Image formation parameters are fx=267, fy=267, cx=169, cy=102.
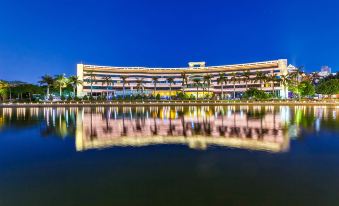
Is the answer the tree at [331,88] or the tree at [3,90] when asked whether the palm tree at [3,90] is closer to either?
the tree at [3,90]

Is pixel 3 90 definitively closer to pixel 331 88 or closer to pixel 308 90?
pixel 308 90

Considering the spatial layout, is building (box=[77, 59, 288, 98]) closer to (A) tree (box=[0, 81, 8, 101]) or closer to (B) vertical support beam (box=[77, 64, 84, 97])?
(B) vertical support beam (box=[77, 64, 84, 97])

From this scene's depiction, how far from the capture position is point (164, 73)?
509 ft

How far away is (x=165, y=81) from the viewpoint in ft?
503

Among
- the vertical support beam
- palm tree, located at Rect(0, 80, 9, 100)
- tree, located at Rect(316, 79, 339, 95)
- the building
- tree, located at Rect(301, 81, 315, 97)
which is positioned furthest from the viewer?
the vertical support beam

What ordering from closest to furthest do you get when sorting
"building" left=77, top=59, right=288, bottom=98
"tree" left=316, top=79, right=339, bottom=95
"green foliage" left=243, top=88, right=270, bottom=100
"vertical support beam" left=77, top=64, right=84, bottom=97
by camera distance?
"green foliage" left=243, top=88, right=270, bottom=100 < "tree" left=316, top=79, right=339, bottom=95 < "building" left=77, top=59, right=288, bottom=98 < "vertical support beam" left=77, top=64, right=84, bottom=97

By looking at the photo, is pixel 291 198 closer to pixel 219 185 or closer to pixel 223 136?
pixel 219 185

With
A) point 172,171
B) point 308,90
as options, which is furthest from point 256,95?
point 172,171

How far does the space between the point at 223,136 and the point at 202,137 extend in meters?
1.61

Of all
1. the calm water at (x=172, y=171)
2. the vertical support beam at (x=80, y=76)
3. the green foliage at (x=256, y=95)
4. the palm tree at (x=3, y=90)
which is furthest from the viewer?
the vertical support beam at (x=80, y=76)

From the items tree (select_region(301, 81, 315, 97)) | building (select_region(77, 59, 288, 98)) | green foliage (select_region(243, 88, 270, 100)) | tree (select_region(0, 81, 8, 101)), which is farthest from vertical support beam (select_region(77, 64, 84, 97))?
tree (select_region(301, 81, 315, 97))

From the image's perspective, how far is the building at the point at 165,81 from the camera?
138250 millimetres

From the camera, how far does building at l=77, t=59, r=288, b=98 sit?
138 metres

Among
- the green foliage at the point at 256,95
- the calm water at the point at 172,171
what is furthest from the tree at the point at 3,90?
the calm water at the point at 172,171
